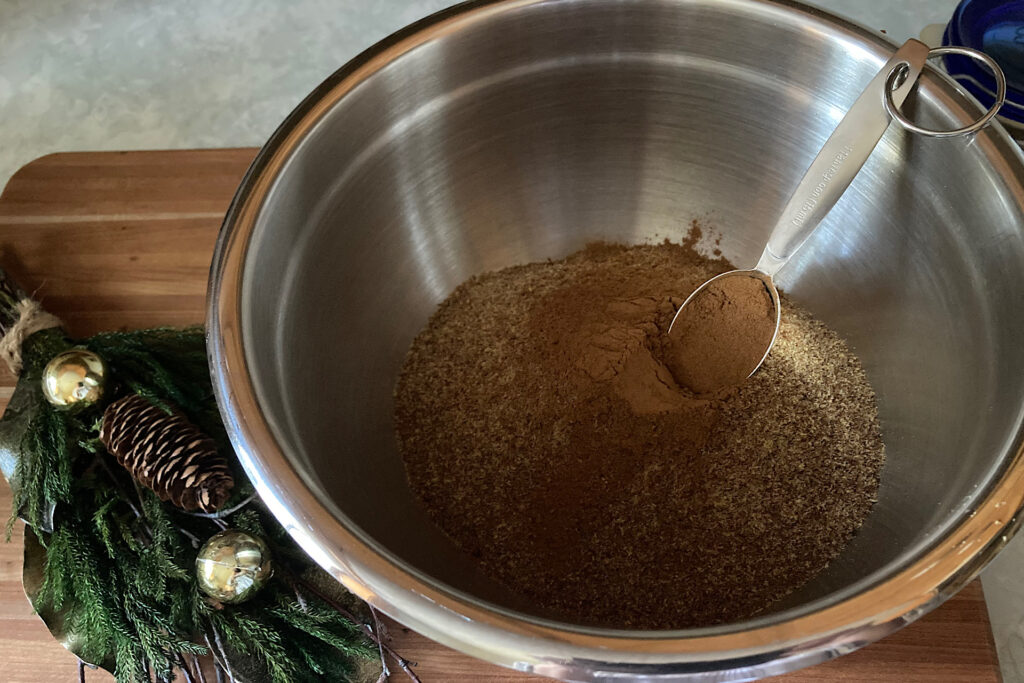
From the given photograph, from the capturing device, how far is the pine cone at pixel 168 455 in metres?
0.71

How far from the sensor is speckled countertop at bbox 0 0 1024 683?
49.2 inches

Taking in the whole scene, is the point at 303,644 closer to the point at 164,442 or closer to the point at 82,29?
the point at 164,442

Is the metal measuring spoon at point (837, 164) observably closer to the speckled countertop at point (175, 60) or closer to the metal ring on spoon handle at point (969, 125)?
the metal ring on spoon handle at point (969, 125)

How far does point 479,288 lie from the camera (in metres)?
0.91

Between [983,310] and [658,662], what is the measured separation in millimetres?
463

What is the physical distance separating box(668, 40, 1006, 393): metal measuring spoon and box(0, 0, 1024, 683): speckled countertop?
57cm

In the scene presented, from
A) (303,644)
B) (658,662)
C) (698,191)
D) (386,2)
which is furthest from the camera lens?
(386,2)

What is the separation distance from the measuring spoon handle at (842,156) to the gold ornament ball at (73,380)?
2.24 feet

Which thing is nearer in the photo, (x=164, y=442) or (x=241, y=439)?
(x=241, y=439)

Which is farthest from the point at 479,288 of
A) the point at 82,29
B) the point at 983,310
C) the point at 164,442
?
the point at 82,29

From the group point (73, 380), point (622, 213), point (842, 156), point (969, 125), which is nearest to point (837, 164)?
point (842, 156)

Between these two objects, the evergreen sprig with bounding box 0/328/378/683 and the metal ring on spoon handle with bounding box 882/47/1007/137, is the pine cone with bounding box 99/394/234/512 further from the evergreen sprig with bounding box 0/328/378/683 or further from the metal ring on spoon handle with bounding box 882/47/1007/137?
the metal ring on spoon handle with bounding box 882/47/1007/137

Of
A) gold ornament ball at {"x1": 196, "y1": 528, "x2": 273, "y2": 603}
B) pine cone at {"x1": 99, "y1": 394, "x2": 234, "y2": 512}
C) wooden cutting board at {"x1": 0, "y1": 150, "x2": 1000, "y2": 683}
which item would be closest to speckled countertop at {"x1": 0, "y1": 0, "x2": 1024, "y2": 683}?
wooden cutting board at {"x1": 0, "y1": 150, "x2": 1000, "y2": 683}

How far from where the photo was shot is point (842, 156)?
75cm
